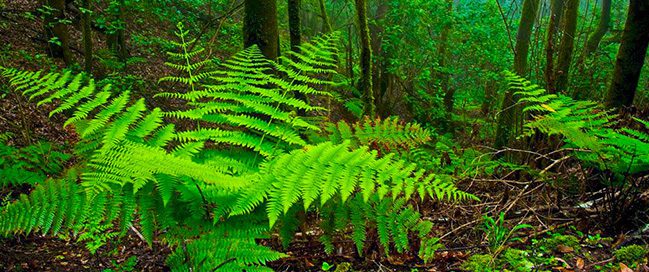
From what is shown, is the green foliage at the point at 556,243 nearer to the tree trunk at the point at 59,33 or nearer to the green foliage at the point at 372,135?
the green foliage at the point at 372,135

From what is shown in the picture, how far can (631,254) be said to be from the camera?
211 cm

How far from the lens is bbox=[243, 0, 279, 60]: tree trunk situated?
4.24 meters

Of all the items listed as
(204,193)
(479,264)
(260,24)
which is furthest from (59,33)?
(479,264)

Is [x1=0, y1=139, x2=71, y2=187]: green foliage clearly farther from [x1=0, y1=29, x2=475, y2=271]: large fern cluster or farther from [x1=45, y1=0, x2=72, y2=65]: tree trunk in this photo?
[x1=45, y1=0, x2=72, y2=65]: tree trunk

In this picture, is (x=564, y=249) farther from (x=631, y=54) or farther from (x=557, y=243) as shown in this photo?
(x=631, y=54)

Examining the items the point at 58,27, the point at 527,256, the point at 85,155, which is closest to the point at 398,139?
the point at 527,256

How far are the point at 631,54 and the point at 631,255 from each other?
8.01 ft

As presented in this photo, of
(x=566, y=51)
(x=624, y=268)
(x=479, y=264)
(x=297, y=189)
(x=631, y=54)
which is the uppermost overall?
(x=566, y=51)

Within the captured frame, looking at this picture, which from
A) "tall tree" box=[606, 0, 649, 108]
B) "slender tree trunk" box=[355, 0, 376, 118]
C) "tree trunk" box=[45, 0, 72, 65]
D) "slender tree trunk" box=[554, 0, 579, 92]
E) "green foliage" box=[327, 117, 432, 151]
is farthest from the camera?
"tree trunk" box=[45, 0, 72, 65]

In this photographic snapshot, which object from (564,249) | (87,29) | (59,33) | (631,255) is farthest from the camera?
(59,33)

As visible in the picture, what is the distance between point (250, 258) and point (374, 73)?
9.32 meters

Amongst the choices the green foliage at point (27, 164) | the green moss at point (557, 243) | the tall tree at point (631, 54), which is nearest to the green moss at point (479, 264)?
the green moss at point (557, 243)

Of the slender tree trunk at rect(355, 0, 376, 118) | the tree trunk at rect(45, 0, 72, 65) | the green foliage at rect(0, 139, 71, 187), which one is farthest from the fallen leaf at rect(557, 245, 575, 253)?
the tree trunk at rect(45, 0, 72, 65)

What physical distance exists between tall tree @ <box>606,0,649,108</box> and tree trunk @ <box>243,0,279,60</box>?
132 inches
